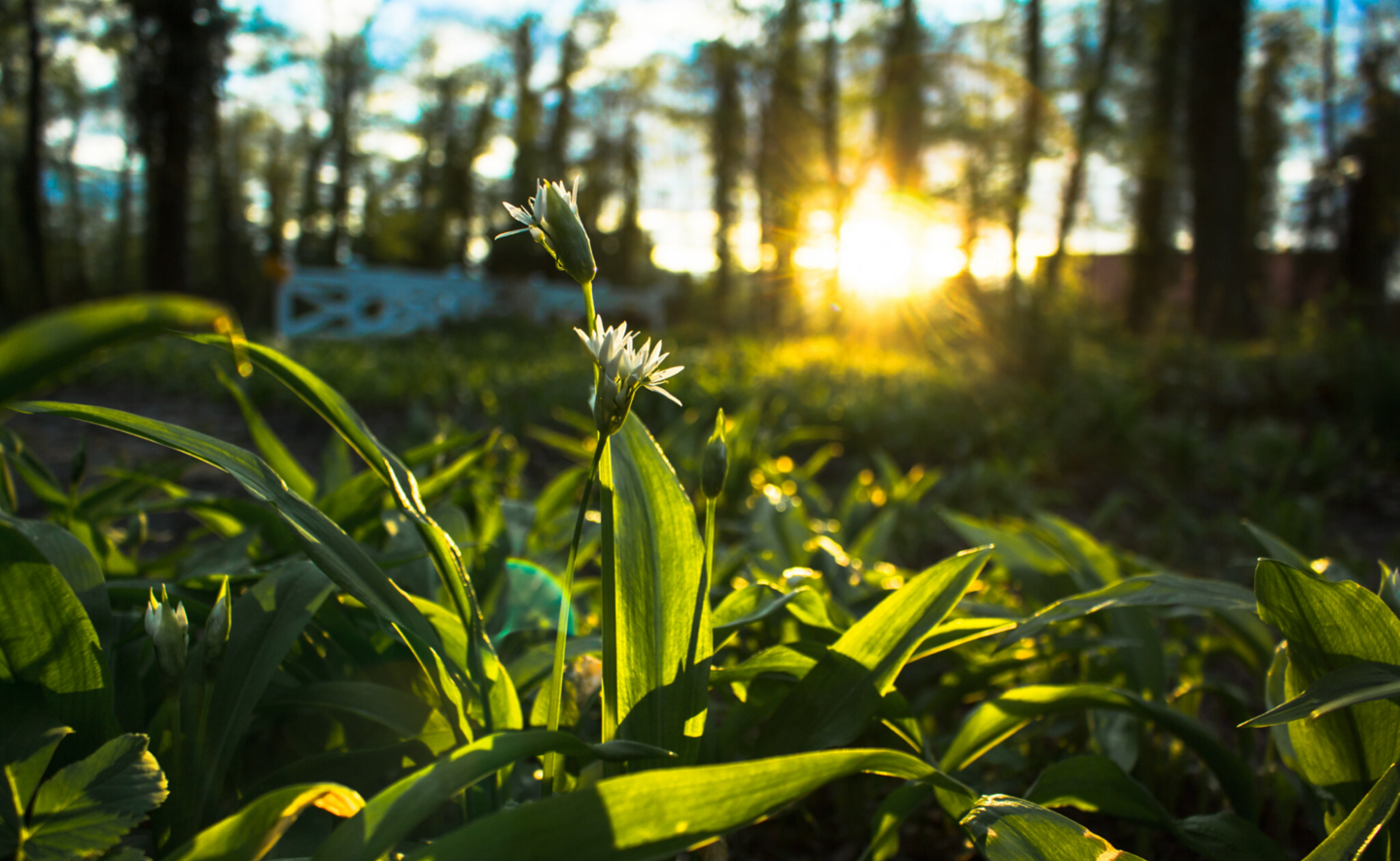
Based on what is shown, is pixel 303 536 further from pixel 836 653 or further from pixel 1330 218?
pixel 1330 218

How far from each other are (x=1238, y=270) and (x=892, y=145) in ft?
23.2

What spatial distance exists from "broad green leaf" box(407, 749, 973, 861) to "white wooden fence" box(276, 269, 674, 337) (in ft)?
34.4

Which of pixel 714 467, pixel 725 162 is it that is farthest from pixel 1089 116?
pixel 714 467

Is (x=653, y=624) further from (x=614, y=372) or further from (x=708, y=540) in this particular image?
(x=614, y=372)

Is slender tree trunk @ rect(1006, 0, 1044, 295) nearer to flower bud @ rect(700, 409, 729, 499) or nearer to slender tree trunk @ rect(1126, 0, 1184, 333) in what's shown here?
slender tree trunk @ rect(1126, 0, 1184, 333)

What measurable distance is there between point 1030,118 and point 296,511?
17.0 m

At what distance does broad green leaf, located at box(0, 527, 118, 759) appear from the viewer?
2.40ft

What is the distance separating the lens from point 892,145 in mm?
13766

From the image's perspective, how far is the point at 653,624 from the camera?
86cm

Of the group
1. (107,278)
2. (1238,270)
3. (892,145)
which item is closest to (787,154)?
(892,145)

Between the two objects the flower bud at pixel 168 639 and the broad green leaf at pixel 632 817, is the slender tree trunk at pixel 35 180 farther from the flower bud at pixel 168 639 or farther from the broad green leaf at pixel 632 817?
the broad green leaf at pixel 632 817

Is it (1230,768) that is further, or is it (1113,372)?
(1113,372)

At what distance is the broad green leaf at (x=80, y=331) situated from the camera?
44 centimetres

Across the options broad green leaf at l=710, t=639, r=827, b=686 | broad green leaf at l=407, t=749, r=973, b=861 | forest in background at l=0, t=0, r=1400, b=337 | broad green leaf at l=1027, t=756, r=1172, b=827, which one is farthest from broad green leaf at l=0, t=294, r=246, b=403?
forest in background at l=0, t=0, r=1400, b=337
